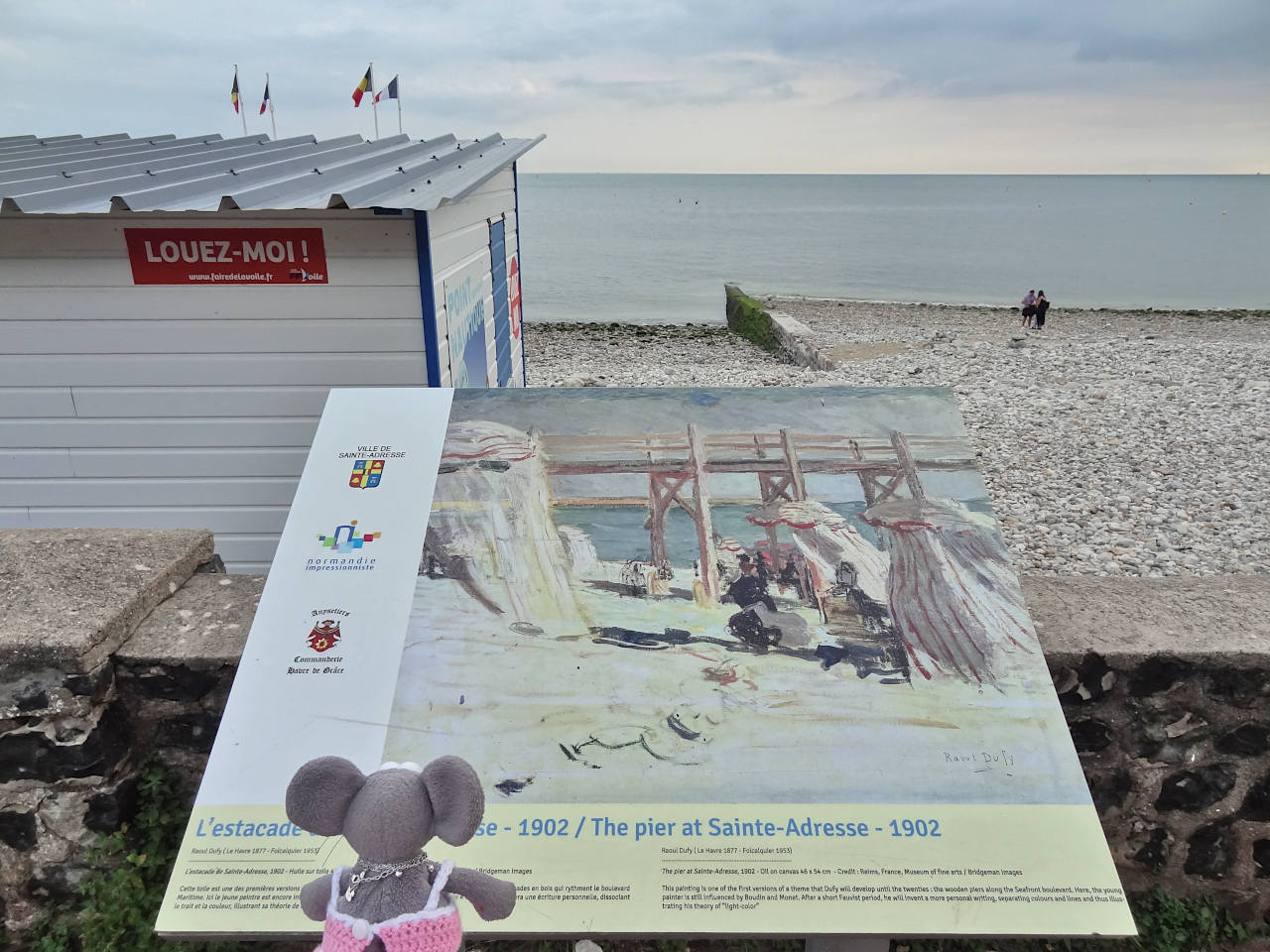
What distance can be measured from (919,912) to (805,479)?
47.6 inches

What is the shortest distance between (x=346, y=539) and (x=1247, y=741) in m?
2.80

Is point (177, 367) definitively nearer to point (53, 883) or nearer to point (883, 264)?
point (53, 883)

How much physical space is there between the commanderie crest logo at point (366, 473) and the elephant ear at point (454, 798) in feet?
4.17

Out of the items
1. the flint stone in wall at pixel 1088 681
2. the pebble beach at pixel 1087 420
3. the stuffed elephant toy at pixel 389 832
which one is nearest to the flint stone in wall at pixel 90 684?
the stuffed elephant toy at pixel 389 832

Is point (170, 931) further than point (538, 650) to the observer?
No

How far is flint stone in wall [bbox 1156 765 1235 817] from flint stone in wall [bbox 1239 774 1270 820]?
0.07 m

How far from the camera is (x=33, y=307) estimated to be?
158 inches

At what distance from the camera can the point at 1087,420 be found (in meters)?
9.09

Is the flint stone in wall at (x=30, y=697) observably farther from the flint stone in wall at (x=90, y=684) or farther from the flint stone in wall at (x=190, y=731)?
the flint stone in wall at (x=190, y=731)

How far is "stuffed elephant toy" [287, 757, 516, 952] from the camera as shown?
4.83ft

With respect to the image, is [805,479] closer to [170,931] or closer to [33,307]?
[170,931]

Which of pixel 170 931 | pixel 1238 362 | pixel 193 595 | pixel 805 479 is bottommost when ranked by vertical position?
pixel 1238 362

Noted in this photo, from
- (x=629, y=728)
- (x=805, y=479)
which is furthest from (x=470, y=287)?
(x=629, y=728)

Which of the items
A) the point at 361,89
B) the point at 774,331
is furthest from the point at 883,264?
the point at 361,89
